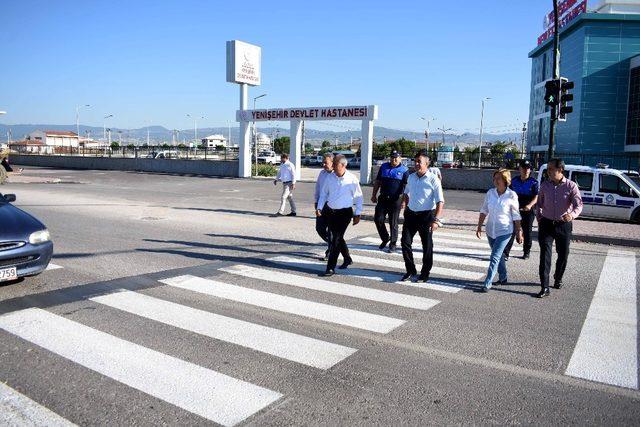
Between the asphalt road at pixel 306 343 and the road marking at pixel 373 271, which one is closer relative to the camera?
the asphalt road at pixel 306 343

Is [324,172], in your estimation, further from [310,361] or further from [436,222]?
[310,361]

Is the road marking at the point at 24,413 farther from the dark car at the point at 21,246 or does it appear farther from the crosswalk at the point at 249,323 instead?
the dark car at the point at 21,246

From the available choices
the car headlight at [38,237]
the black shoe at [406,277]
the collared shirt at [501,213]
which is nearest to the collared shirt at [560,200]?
the collared shirt at [501,213]

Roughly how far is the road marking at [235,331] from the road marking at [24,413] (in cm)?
172

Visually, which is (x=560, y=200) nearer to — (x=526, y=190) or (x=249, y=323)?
(x=526, y=190)

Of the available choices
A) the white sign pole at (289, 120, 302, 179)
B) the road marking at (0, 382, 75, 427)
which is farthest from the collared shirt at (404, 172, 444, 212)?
the white sign pole at (289, 120, 302, 179)

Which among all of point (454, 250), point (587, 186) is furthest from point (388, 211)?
point (587, 186)

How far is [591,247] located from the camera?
11352 millimetres

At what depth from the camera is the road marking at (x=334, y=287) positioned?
655cm

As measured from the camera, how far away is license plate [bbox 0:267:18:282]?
6270 mm

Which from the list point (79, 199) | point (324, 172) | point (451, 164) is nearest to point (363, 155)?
point (451, 164)

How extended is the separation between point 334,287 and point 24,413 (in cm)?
423

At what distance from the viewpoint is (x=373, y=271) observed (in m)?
8.24

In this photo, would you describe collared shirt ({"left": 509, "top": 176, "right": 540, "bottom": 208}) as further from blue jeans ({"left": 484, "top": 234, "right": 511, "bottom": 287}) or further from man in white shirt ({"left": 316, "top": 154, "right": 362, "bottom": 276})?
man in white shirt ({"left": 316, "top": 154, "right": 362, "bottom": 276})
